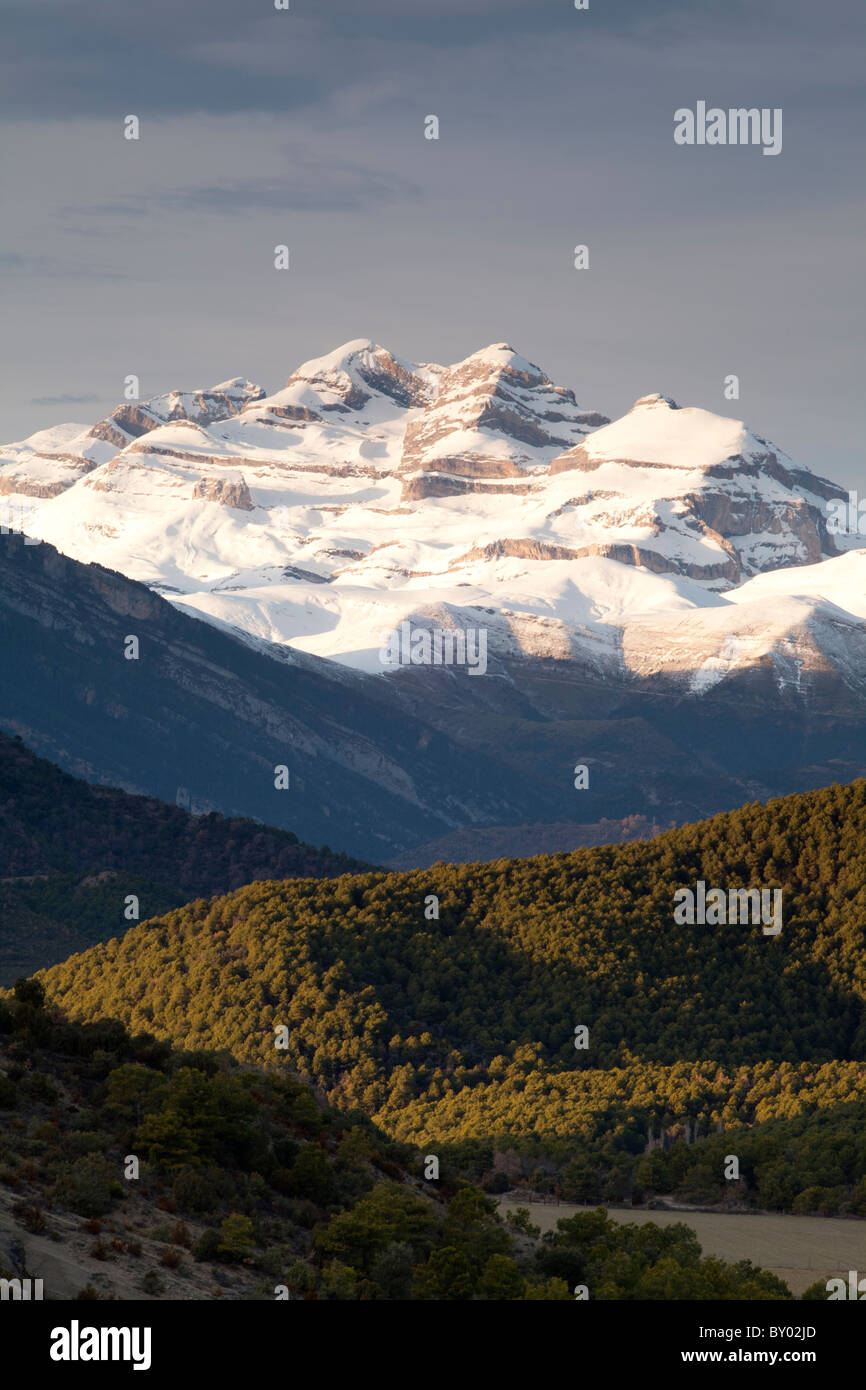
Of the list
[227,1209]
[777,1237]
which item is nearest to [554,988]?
[777,1237]

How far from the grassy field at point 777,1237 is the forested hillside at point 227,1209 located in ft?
17.1

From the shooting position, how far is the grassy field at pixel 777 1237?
224 ft

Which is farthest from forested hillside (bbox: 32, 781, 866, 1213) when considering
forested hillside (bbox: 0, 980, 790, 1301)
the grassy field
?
forested hillside (bbox: 0, 980, 790, 1301)

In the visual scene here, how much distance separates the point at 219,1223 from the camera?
50.6 meters

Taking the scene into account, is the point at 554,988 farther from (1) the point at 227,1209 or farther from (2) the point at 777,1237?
(1) the point at 227,1209

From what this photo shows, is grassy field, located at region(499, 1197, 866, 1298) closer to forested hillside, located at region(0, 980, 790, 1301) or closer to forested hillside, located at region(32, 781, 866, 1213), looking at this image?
forested hillside, located at region(0, 980, 790, 1301)

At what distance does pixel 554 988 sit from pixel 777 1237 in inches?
2173

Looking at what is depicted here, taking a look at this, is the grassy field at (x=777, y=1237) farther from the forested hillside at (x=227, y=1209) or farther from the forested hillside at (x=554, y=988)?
the forested hillside at (x=554, y=988)

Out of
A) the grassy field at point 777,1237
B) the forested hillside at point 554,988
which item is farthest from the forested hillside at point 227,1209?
the forested hillside at point 554,988

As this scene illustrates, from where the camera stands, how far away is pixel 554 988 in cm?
13025

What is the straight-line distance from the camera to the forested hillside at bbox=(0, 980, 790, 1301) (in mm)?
44750
